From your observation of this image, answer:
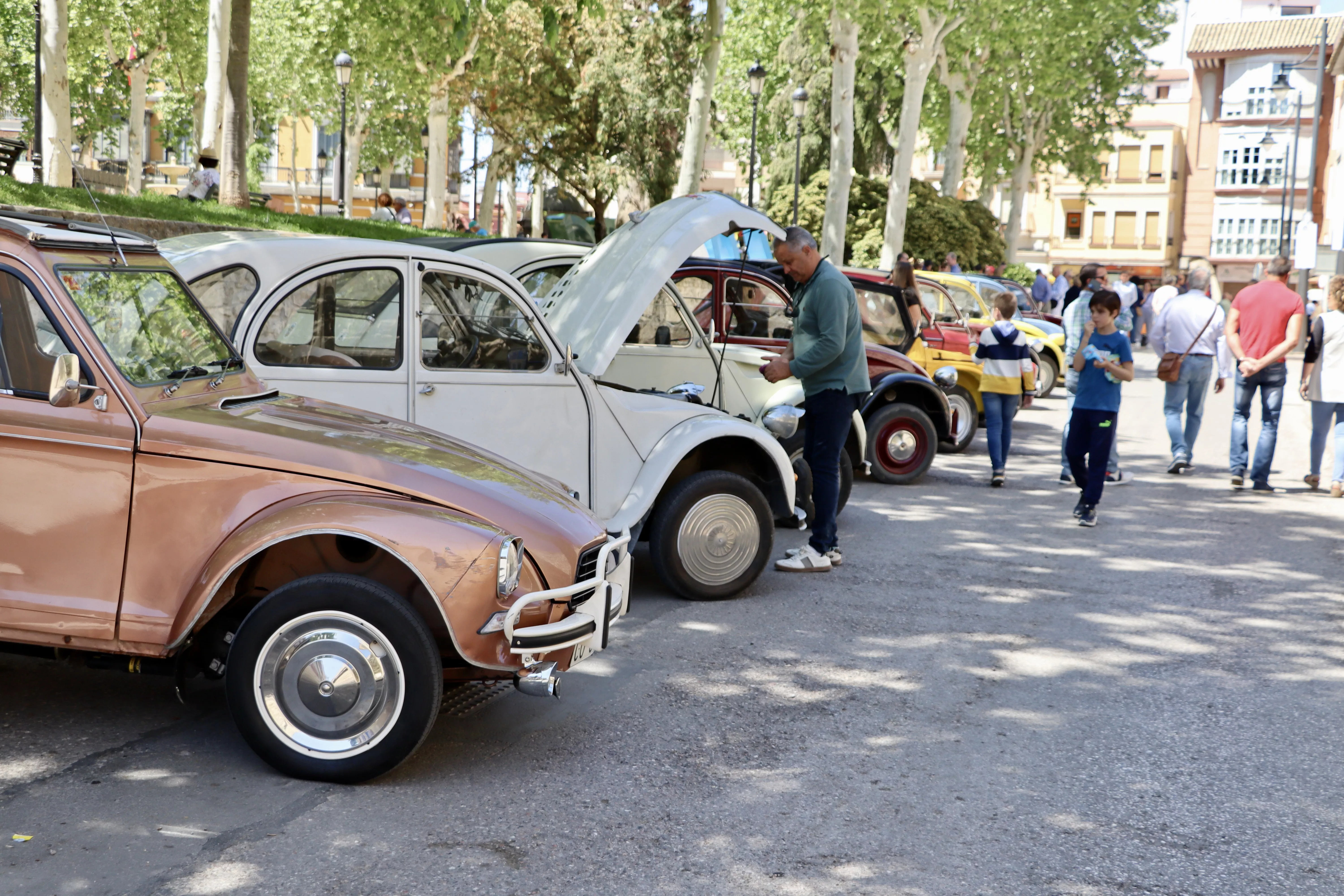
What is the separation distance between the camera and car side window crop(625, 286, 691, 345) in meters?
9.11

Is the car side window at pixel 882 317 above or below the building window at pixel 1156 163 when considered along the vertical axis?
below

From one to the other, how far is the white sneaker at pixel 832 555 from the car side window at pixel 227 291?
382cm

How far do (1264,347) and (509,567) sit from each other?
9.85 m

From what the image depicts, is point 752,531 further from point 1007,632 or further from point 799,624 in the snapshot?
point 1007,632

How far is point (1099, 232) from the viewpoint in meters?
80.4

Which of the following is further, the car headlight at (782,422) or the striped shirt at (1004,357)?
the striped shirt at (1004,357)

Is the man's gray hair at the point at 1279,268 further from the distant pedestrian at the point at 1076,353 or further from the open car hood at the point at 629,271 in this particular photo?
the open car hood at the point at 629,271

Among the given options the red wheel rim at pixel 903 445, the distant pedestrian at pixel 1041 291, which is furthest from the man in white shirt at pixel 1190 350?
the distant pedestrian at pixel 1041 291

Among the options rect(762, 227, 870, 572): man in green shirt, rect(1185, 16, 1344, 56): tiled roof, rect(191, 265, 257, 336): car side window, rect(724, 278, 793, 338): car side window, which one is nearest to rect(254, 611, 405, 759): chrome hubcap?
rect(191, 265, 257, 336): car side window

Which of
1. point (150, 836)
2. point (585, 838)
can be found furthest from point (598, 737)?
point (150, 836)

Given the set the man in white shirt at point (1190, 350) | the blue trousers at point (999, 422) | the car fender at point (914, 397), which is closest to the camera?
the car fender at point (914, 397)

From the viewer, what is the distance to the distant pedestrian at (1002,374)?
12008 millimetres

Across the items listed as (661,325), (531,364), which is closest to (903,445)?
(661,325)

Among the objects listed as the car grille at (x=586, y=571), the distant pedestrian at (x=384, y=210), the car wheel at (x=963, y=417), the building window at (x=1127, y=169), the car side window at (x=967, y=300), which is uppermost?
the building window at (x=1127, y=169)
